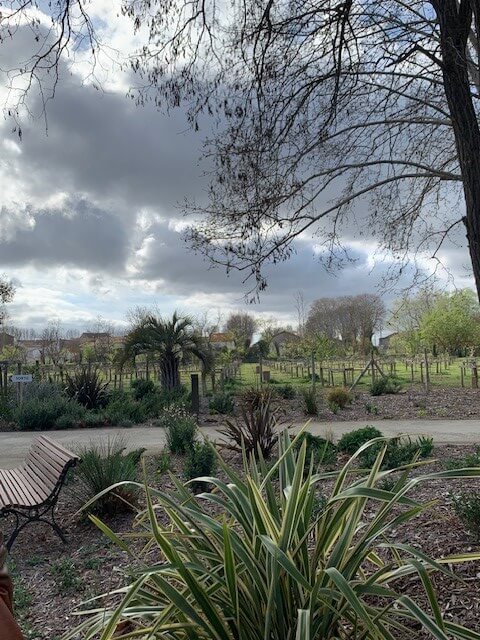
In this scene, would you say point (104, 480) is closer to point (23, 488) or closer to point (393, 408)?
point (23, 488)

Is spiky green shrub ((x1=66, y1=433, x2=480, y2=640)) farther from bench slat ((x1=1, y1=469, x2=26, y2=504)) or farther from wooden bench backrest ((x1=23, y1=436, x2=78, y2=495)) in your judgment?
bench slat ((x1=1, y1=469, x2=26, y2=504))

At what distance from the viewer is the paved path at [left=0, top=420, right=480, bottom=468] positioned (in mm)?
9070

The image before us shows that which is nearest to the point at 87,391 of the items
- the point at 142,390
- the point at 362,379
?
the point at 142,390

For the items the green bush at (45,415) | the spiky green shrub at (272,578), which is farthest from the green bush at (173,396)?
the spiky green shrub at (272,578)

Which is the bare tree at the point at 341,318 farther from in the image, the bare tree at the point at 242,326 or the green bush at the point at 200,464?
the green bush at the point at 200,464

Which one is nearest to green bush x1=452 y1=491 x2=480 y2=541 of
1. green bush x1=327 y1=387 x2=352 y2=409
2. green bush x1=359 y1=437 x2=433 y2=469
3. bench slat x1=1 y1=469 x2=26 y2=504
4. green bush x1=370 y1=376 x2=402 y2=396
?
green bush x1=359 y1=437 x2=433 y2=469

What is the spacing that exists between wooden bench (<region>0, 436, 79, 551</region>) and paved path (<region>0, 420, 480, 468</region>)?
2615 mm

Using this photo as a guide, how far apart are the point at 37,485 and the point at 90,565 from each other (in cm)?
136

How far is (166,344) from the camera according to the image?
1669cm

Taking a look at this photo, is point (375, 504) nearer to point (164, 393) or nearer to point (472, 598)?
point (472, 598)

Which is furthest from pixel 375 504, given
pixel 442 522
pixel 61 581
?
pixel 61 581

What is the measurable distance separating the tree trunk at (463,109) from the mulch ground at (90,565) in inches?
65.3

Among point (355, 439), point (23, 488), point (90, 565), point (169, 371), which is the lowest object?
point (90, 565)

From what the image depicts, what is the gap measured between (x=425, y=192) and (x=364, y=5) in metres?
2.87
